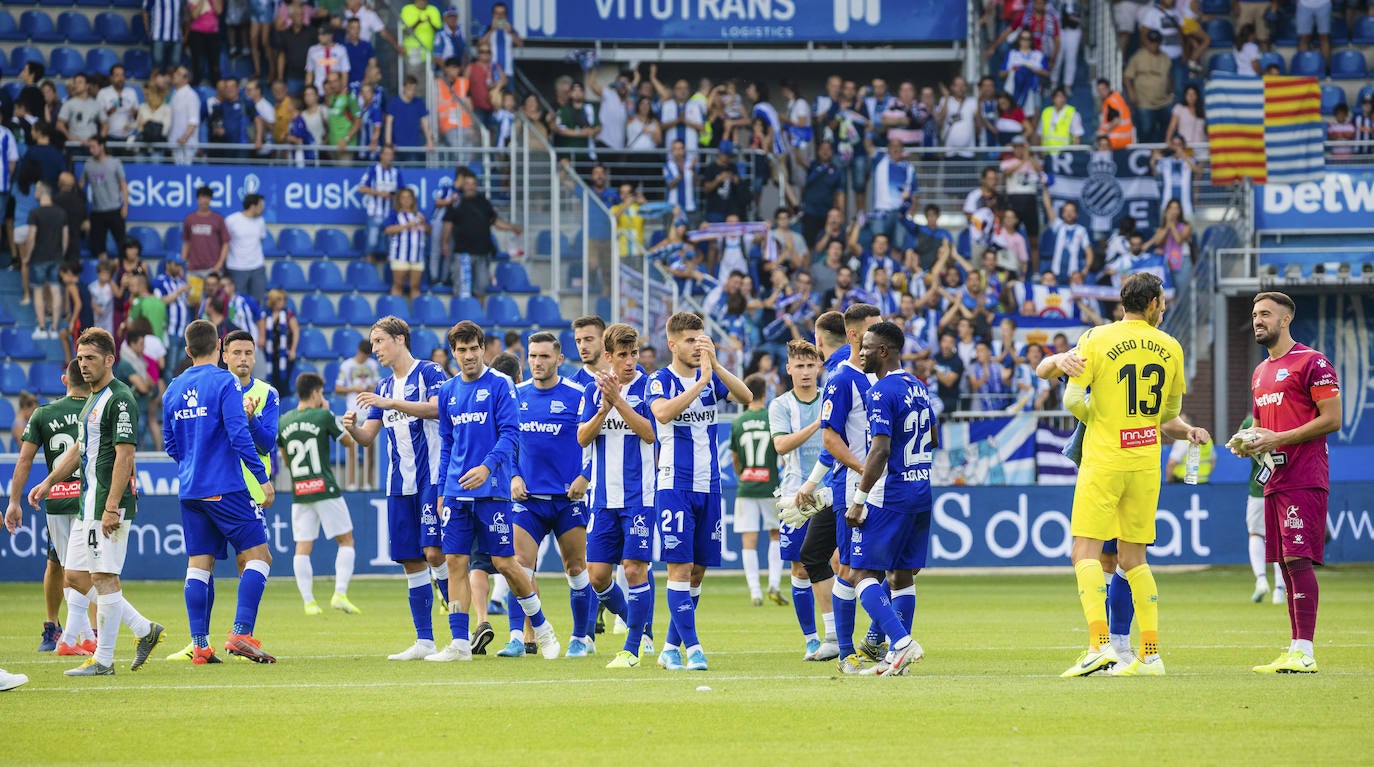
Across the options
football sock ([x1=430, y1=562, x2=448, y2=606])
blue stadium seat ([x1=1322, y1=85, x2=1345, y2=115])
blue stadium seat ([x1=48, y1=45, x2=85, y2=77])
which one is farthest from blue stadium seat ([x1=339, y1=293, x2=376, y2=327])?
blue stadium seat ([x1=1322, y1=85, x2=1345, y2=115])

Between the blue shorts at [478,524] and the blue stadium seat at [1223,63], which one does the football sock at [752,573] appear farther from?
the blue stadium seat at [1223,63]

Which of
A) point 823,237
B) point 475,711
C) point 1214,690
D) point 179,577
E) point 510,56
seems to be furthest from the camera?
point 510,56

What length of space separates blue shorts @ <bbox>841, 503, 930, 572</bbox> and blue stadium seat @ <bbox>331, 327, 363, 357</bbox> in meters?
16.8

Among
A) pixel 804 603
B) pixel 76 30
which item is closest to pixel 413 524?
pixel 804 603

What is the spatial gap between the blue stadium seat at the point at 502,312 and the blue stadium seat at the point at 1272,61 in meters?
14.7

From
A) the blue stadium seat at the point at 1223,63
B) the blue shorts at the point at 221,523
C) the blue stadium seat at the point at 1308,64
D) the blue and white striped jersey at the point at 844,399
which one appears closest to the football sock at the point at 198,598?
the blue shorts at the point at 221,523

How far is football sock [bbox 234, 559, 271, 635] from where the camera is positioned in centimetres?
1292

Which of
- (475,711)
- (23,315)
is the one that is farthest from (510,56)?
(475,711)

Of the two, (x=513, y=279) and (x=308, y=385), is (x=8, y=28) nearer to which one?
(x=513, y=279)

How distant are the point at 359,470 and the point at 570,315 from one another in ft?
16.9

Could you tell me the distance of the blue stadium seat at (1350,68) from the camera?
32906 mm

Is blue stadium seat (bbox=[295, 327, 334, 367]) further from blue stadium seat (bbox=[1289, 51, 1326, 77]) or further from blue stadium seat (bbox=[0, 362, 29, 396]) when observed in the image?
blue stadium seat (bbox=[1289, 51, 1326, 77])

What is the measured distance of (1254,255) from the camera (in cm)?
3023

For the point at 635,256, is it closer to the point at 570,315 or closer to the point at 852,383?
the point at 570,315
